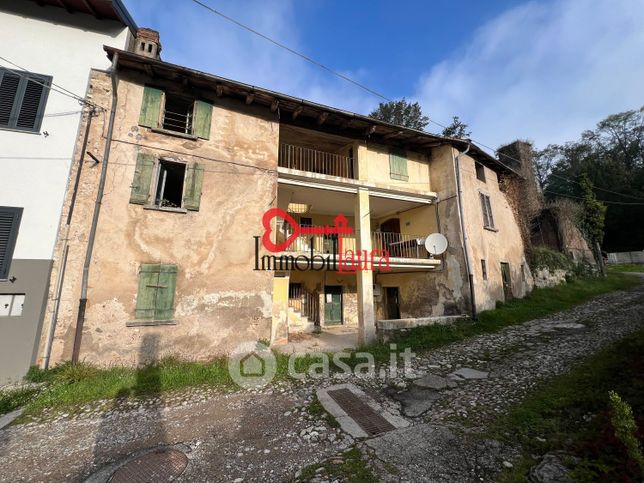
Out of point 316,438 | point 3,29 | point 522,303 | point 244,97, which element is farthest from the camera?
point 522,303

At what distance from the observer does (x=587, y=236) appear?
19.2m

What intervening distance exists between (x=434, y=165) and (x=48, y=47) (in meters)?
13.8

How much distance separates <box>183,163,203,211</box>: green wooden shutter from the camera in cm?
787

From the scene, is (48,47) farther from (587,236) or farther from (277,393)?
(587,236)

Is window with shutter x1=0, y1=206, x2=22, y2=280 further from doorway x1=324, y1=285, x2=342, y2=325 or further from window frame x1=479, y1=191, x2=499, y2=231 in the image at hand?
window frame x1=479, y1=191, x2=499, y2=231

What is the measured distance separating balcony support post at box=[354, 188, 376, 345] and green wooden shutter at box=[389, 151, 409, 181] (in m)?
1.84

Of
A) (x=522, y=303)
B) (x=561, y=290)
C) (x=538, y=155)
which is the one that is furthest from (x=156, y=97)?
(x=538, y=155)

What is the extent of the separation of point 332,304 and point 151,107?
1068 cm

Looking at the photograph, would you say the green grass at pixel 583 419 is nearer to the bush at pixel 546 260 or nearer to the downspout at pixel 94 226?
the downspout at pixel 94 226

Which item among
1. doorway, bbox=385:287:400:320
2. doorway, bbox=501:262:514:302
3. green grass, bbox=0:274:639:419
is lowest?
green grass, bbox=0:274:639:419

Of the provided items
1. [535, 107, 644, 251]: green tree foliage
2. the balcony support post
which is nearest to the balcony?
the balcony support post

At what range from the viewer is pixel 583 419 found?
12.2 feet

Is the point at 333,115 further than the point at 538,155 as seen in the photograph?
No

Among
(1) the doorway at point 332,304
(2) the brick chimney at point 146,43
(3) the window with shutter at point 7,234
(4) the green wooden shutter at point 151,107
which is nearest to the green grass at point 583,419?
(1) the doorway at point 332,304
